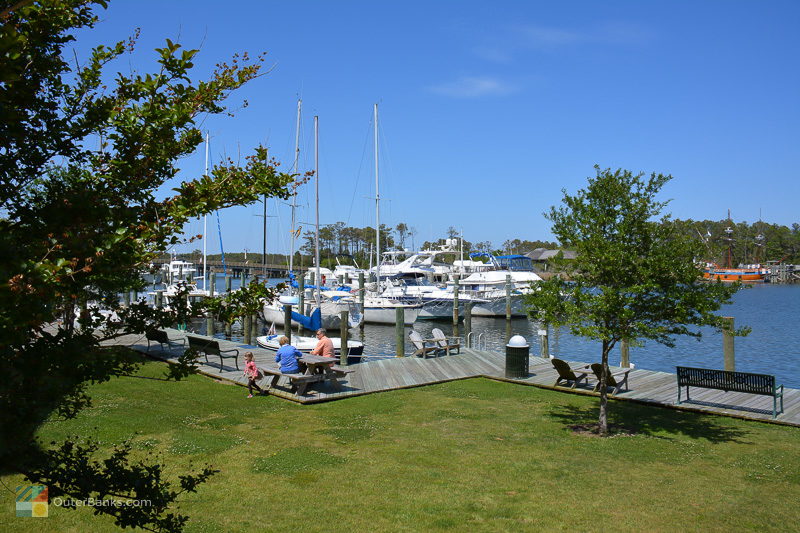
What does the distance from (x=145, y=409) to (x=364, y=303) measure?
32.9 m

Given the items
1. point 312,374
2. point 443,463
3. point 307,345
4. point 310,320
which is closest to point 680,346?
point 310,320

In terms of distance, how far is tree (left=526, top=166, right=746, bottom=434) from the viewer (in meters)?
10.2

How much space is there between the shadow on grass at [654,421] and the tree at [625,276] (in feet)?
3.15

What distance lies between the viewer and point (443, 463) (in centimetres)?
870

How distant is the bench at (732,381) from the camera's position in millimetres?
11594

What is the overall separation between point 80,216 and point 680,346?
36.3 m

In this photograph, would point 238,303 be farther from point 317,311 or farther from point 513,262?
point 513,262

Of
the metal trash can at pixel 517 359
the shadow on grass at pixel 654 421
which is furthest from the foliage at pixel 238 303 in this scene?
the metal trash can at pixel 517 359

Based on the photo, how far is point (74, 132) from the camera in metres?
3.24

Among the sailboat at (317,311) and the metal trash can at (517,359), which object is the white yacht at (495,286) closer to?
the sailboat at (317,311)

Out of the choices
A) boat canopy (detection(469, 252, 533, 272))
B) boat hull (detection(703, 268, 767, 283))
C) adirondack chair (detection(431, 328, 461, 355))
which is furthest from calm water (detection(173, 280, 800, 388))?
boat hull (detection(703, 268, 767, 283))

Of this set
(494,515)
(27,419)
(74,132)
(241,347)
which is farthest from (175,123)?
(241,347)

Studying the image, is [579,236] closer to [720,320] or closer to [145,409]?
[720,320]

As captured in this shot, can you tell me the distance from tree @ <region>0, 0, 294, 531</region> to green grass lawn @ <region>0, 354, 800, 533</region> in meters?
1.43
